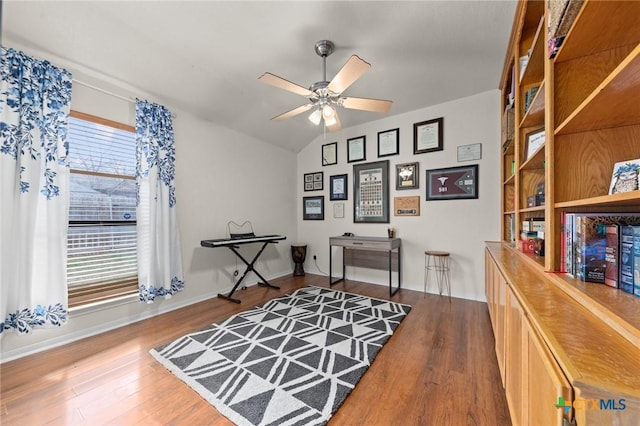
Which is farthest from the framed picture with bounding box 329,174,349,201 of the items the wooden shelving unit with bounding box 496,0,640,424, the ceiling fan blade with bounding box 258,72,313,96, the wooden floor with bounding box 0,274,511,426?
the wooden shelving unit with bounding box 496,0,640,424

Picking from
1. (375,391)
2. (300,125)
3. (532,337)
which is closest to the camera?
(532,337)

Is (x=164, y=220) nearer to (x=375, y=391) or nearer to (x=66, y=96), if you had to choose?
(x=66, y=96)

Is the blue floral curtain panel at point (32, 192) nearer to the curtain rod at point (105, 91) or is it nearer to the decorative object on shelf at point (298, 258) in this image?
the curtain rod at point (105, 91)

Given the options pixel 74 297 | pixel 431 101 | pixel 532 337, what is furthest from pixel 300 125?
pixel 532 337

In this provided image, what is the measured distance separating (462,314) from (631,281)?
209 cm

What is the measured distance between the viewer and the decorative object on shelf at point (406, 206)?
3.67 m

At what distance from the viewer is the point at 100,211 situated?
2.51m

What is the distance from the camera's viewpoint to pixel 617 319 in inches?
28.7

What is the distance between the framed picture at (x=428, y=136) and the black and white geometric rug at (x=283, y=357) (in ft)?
7.25

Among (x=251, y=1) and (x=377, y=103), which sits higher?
(x=251, y=1)

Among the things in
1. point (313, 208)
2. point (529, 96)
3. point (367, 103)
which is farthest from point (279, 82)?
point (313, 208)

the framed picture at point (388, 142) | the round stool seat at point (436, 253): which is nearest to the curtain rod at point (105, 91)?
the framed picture at point (388, 142)

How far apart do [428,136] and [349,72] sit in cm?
213

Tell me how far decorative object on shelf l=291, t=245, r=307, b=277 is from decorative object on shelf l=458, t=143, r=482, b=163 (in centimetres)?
292
